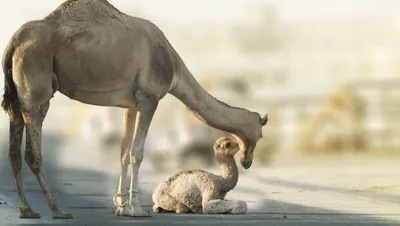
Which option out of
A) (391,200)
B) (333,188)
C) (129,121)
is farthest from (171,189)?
(333,188)

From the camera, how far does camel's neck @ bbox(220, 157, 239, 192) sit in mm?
19578

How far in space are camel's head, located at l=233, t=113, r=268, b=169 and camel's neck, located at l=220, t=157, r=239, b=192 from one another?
0.96 ft

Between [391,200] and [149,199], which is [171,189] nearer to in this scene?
[149,199]

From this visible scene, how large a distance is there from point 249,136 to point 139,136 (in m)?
1.83

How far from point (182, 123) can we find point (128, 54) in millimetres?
12240

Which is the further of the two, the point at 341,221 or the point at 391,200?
the point at 391,200

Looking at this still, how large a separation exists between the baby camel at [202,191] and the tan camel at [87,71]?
22.7 inches

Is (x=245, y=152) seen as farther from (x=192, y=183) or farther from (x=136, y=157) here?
(x=136, y=157)

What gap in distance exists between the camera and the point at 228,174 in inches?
776

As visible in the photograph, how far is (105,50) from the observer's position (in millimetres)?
18828

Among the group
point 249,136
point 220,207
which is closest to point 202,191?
point 220,207

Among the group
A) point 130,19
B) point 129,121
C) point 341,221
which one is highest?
point 130,19

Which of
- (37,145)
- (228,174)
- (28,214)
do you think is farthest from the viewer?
(228,174)

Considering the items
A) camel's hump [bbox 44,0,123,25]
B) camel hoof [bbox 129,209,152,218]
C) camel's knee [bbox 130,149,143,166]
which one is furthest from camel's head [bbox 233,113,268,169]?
camel's hump [bbox 44,0,123,25]
